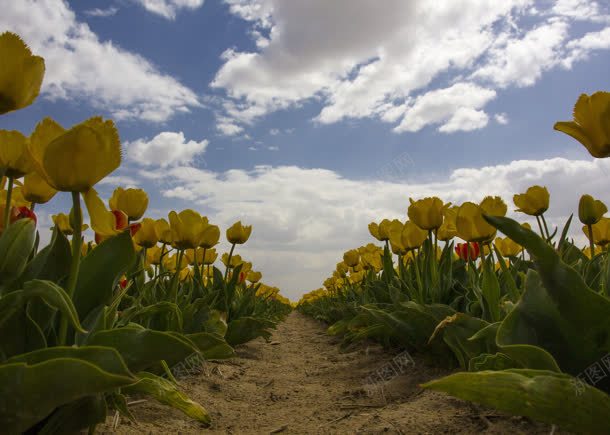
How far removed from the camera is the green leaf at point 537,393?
1111 mm

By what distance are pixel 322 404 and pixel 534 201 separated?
1.93 meters

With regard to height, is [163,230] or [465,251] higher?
[163,230]

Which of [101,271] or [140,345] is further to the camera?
[101,271]

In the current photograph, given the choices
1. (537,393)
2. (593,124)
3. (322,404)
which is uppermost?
(593,124)

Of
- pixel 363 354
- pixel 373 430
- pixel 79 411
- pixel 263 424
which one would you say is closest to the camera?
pixel 79 411

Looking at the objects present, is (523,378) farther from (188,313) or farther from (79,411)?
(188,313)

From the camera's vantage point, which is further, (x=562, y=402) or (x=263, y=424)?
(x=263, y=424)

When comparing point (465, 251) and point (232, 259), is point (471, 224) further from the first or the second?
point (232, 259)

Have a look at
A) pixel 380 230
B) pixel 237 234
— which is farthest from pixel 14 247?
pixel 380 230

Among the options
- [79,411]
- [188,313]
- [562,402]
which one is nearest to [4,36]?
[79,411]

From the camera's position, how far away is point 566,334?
1.44m

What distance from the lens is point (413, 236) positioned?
3957 millimetres

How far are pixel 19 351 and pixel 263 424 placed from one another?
4.71 ft

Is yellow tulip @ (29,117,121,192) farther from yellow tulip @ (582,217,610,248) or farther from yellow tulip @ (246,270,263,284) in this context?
yellow tulip @ (246,270,263,284)
